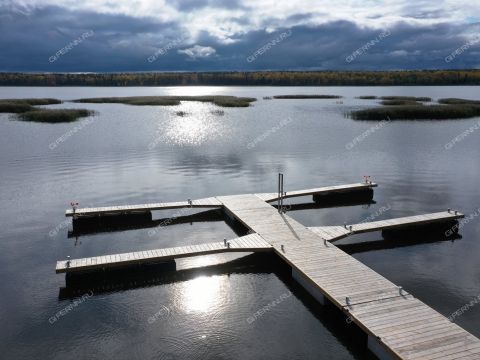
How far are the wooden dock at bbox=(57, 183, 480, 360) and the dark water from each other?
3.30 ft

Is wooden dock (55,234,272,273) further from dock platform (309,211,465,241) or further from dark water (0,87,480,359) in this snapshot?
dock platform (309,211,465,241)

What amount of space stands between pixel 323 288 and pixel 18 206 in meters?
21.5

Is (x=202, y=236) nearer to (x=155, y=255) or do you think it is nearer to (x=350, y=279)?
(x=155, y=255)

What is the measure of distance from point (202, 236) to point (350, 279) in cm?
984

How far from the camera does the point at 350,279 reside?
1672cm

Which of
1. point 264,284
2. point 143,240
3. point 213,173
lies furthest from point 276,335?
point 213,173

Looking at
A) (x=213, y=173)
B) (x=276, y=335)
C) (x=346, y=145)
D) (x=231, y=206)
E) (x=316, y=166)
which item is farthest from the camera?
(x=346, y=145)

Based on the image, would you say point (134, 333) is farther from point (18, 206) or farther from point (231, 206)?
point (18, 206)

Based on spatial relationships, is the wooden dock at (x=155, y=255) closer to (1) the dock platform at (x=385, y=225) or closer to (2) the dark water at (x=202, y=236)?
(2) the dark water at (x=202, y=236)

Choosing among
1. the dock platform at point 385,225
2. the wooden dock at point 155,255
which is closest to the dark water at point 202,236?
the wooden dock at point 155,255

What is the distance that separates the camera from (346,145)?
5047 centimetres

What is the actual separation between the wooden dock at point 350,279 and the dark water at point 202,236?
1006mm

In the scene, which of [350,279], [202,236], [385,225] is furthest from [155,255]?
[385,225]

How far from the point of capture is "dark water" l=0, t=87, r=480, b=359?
47.6 feet
